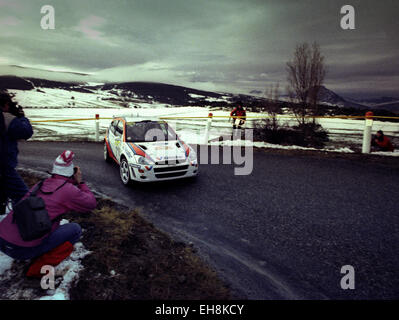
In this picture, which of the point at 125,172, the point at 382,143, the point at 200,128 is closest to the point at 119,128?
the point at 125,172

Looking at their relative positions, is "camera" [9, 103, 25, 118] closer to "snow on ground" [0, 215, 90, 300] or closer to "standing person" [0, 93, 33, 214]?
"standing person" [0, 93, 33, 214]

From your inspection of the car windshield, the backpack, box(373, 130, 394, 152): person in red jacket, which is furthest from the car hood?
box(373, 130, 394, 152): person in red jacket

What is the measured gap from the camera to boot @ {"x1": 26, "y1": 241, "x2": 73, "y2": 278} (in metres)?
2.99

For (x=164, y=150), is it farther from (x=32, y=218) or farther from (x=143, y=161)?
(x=32, y=218)

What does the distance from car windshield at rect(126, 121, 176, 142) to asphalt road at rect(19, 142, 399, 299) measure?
1.28 metres

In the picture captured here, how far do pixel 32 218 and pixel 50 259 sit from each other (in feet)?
2.37

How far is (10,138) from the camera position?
4.07 metres

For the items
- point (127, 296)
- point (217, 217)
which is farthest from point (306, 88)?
point (127, 296)

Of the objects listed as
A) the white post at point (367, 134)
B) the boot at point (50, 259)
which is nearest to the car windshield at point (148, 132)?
the boot at point (50, 259)

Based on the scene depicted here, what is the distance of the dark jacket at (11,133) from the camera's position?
3964mm

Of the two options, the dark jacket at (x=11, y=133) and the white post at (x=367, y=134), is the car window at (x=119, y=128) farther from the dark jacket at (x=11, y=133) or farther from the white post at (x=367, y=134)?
the white post at (x=367, y=134)

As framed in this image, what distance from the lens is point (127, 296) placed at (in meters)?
2.85

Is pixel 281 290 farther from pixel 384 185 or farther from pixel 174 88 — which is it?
pixel 174 88
